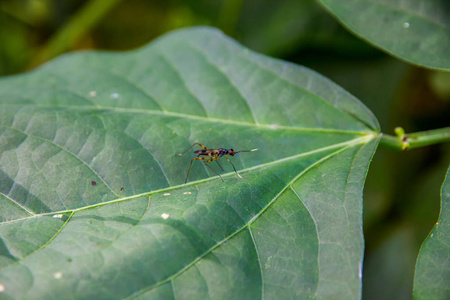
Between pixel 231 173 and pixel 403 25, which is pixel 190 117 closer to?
pixel 231 173

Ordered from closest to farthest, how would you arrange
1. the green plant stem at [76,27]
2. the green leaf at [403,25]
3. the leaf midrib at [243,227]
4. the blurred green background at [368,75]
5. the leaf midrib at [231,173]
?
the leaf midrib at [243,227], the leaf midrib at [231,173], the green leaf at [403,25], the blurred green background at [368,75], the green plant stem at [76,27]

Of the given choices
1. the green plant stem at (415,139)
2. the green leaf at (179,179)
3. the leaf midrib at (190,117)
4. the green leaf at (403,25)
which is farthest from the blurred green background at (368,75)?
the leaf midrib at (190,117)

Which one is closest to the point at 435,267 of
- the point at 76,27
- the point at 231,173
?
the point at 231,173

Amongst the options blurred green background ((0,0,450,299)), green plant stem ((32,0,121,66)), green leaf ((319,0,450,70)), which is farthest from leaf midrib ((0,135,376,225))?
green plant stem ((32,0,121,66))

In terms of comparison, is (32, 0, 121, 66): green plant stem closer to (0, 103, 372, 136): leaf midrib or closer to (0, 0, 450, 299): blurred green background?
(0, 0, 450, 299): blurred green background

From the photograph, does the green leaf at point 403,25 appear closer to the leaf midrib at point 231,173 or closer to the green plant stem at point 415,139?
the green plant stem at point 415,139

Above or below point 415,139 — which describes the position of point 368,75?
above
